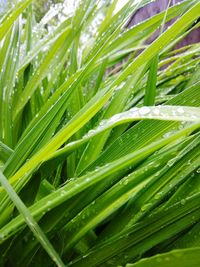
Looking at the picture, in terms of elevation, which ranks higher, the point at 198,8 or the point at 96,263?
the point at 198,8

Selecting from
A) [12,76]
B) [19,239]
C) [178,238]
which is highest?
[12,76]

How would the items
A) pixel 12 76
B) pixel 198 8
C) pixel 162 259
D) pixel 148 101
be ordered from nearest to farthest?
pixel 162 259 < pixel 198 8 < pixel 148 101 < pixel 12 76

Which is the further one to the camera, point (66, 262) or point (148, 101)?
point (148, 101)

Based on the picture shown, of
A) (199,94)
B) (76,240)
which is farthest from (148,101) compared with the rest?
(76,240)

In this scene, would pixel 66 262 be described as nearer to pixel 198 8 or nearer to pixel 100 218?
pixel 100 218

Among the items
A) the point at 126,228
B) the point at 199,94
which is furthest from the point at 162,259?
the point at 199,94

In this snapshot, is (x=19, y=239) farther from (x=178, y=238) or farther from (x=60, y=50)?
(x=60, y=50)

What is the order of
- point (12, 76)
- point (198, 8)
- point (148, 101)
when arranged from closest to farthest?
point (198, 8) → point (148, 101) → point (12, 76)

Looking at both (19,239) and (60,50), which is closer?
(19,239)

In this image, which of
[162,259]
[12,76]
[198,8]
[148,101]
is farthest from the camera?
[12,76]
